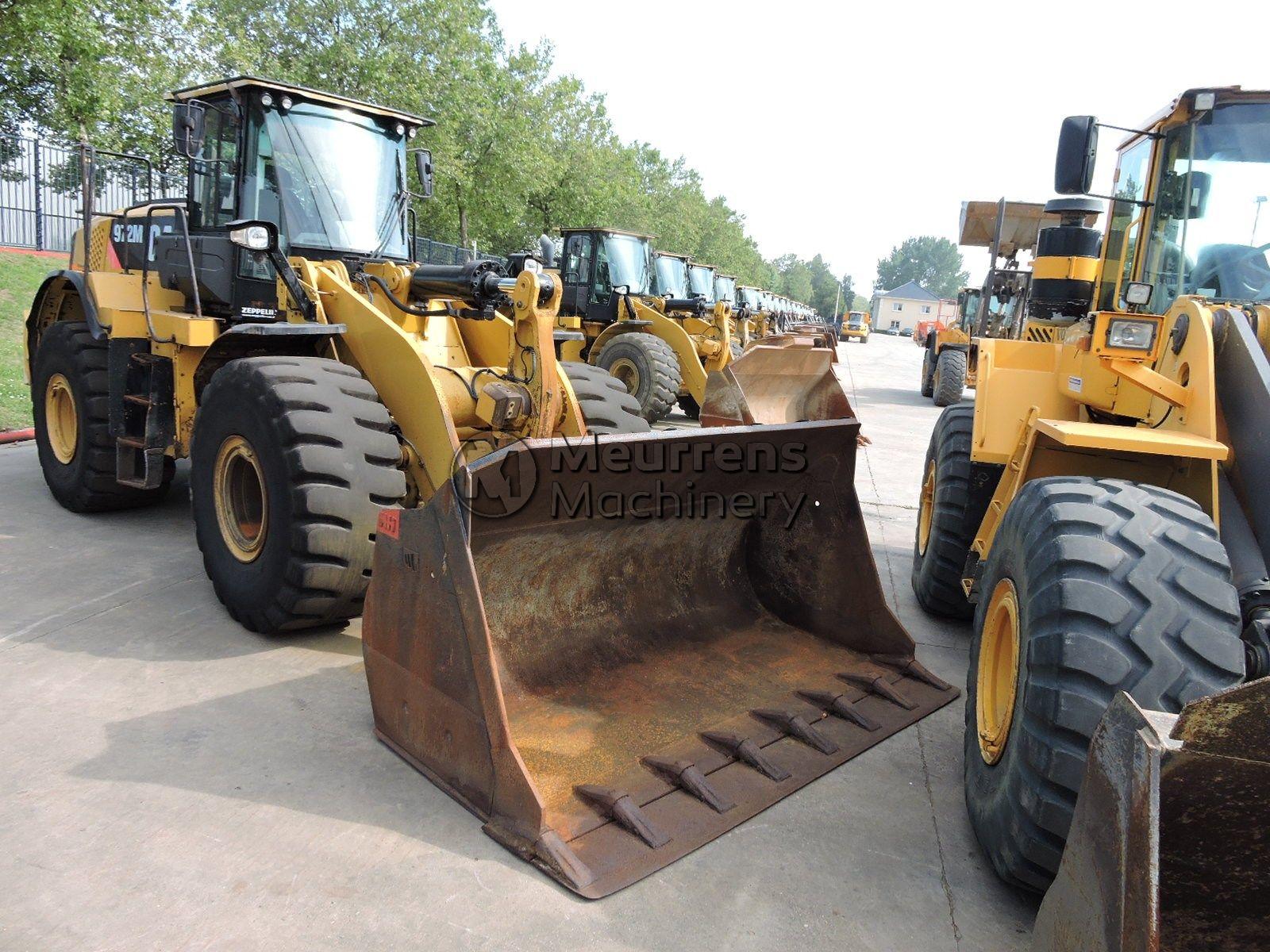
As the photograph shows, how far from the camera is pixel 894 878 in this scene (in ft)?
9.68

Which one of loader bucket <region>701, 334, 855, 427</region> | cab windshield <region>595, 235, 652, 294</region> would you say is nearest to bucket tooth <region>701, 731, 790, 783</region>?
loader bucket <region>701, 334, 855, 427</region>

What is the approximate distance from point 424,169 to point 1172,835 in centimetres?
623

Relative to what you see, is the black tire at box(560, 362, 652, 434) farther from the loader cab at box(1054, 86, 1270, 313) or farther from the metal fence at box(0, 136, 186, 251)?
the metal fence at box(0, 136, 186, 251)

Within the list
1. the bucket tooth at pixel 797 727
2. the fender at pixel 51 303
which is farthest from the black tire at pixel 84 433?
the bucket tooth at pixel 797 727

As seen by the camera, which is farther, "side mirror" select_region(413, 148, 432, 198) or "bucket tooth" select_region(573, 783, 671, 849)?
"side mirror" select_region(413, 148, 432, 198)

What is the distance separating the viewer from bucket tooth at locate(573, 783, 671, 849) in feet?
9.64

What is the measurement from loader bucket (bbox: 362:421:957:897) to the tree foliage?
520 cm

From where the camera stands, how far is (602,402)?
5.77 metres

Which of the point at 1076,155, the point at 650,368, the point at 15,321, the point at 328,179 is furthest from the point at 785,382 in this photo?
the point at 15,321

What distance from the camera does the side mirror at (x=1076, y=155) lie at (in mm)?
3675

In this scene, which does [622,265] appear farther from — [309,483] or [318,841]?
[318,841]

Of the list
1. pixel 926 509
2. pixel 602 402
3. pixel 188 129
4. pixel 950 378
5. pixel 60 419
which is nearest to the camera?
pixel 188 129

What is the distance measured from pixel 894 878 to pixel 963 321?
2204 centimetres

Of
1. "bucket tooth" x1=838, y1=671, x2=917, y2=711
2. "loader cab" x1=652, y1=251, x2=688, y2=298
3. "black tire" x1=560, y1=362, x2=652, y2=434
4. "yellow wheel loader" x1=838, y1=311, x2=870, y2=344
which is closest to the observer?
"bucket tooth" x1=838, y1=671, x2=917, y2=711
